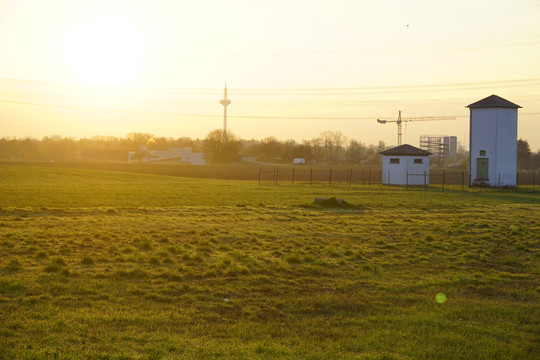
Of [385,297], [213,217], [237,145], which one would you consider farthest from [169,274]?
[237,145]

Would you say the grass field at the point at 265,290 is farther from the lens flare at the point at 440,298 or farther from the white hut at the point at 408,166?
the white hut at the point at 408,166

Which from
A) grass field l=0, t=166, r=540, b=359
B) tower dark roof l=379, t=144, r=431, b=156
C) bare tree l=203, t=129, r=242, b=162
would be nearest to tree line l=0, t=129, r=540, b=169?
bare tree l=203, t=129, r=242, b=162

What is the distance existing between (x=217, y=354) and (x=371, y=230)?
574 inches

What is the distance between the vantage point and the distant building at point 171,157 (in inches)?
5674

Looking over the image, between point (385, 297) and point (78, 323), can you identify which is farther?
point (385, 297)

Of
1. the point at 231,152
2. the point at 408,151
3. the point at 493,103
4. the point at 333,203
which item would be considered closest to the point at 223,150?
the point at 231,152

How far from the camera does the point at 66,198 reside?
36.3 m

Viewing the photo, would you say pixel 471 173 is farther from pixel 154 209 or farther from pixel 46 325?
pixel 46 325

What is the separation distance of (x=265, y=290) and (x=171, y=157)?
142041 millimetres

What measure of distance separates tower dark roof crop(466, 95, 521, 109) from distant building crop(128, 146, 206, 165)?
91.6 metres

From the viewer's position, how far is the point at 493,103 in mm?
57812

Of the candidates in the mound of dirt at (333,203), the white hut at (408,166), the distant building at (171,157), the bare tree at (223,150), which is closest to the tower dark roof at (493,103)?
the white hut at (408,166)

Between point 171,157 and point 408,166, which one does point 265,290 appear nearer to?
point 408,166

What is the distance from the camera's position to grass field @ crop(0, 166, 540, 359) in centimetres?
845
